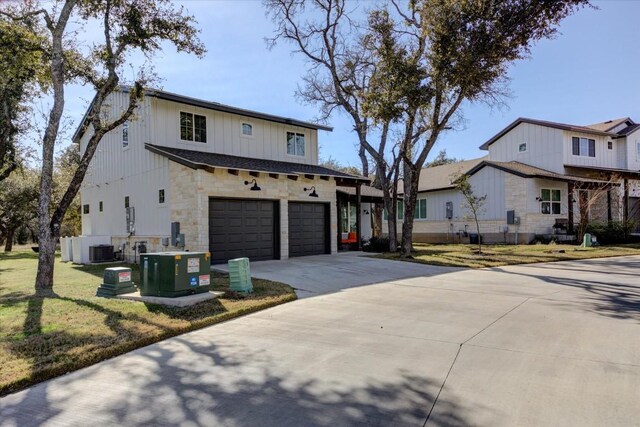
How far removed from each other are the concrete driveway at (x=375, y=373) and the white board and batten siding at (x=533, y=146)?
20.9 meters

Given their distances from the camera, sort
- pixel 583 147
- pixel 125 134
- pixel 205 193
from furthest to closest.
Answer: pixel 583 147
pixel 125 134
pixel 205 193

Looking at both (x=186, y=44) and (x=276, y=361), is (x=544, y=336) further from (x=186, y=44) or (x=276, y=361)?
(x=186, y=44)

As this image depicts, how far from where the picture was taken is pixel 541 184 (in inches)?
960

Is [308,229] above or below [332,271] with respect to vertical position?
above

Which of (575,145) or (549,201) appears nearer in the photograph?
(549,201)

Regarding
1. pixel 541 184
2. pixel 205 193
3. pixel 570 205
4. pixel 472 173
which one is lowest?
pixel 570 205

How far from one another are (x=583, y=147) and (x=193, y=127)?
23.6m

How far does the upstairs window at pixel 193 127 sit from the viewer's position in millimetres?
16469

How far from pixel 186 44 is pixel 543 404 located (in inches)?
512

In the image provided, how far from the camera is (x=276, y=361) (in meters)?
5.02

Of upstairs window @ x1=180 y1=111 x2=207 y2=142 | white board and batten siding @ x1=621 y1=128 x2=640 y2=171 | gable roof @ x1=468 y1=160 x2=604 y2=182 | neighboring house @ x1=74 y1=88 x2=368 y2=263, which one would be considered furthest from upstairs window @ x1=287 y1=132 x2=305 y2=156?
white board and batten siding @ x1=621 y1=128 x2=640 y2=171

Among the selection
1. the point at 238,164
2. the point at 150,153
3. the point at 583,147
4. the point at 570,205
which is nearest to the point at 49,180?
the point at 150,153

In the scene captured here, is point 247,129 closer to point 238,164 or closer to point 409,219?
point 238,164

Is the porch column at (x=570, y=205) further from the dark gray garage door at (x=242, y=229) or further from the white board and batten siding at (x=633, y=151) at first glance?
the dark gray garage door at (x=242, y=229)
